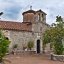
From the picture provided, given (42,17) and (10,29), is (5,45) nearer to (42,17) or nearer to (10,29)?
(10,29)

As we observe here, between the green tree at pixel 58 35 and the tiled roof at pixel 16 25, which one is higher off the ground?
the tiled roof at pixel 16 25

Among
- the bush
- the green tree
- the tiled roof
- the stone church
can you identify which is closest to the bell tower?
the stone church

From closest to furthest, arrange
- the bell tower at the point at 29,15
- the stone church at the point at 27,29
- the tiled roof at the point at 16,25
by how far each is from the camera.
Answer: the tiled roof at the point at 16,25 < the stone church at the point at 27,29 < the bell tower at the point at 29,15

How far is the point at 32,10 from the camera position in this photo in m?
37.1

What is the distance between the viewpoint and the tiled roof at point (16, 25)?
1297 inches

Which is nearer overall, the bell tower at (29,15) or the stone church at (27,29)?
the stone church at (27,29)

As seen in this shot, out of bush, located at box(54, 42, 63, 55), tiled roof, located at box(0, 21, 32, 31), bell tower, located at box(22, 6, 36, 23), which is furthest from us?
bell tower, located at box(22, 6, 36, 23)

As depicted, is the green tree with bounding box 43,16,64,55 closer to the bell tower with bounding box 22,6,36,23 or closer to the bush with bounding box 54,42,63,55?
the bush with bounding box 54,42,63,55

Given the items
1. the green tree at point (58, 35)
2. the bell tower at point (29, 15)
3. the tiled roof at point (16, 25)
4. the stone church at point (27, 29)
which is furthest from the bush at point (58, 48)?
the bell tower at point (29, 15)

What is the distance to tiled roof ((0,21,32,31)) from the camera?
32938 mm

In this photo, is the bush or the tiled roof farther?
the tiled roof

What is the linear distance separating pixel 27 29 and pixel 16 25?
1.76 m

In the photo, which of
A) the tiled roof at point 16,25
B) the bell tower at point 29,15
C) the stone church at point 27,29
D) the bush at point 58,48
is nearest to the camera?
the bush at point 58,48

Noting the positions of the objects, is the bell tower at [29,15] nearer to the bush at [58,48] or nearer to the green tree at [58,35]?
the green tree at [58,35]
